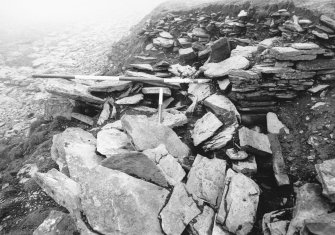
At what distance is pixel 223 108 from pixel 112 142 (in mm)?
3332

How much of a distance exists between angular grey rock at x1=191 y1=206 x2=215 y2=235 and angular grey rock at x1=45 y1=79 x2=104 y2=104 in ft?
18.7

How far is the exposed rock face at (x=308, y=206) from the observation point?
4.41 m

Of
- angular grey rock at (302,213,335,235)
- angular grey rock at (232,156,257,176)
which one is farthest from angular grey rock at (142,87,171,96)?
angular grey rock at (302,213,335,235)

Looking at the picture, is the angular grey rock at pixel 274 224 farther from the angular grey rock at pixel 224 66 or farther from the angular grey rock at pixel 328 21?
the angular grey rock at pixel 328 21

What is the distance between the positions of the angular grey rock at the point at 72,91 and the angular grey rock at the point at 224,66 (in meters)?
3.97

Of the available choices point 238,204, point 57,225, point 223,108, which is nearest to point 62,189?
point 57,225

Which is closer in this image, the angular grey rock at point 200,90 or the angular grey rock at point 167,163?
the angular grey rock at point 167,163

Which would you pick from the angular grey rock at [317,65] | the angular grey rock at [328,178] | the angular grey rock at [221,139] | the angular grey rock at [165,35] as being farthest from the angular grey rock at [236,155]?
the angular grey rock at [165,35]

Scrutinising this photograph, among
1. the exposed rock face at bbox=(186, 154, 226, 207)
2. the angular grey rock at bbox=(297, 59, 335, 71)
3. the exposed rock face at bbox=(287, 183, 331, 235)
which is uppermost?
the angular grey rock at bbox=(297, 59, 335, 71)

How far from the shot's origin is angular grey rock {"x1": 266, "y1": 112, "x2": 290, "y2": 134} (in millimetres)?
6941

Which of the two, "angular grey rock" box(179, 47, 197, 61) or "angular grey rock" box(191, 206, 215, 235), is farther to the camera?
"angular grey rock" box(179, 47, 197, 61)

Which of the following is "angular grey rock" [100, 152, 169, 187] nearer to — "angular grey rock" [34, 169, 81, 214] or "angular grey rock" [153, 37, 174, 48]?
"angular grey rock" [34, 169, 81, 214]

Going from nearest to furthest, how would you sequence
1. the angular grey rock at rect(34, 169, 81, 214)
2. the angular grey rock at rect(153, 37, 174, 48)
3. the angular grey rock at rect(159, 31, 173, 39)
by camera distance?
the angular grey rock at rect(34, 169, 81, 214)
the angular grey rock at rect(153, 37, 174, 48)
the angular grey rock at rect(159, 31, 173, 39)

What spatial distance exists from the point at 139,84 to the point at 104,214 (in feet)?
18.8
